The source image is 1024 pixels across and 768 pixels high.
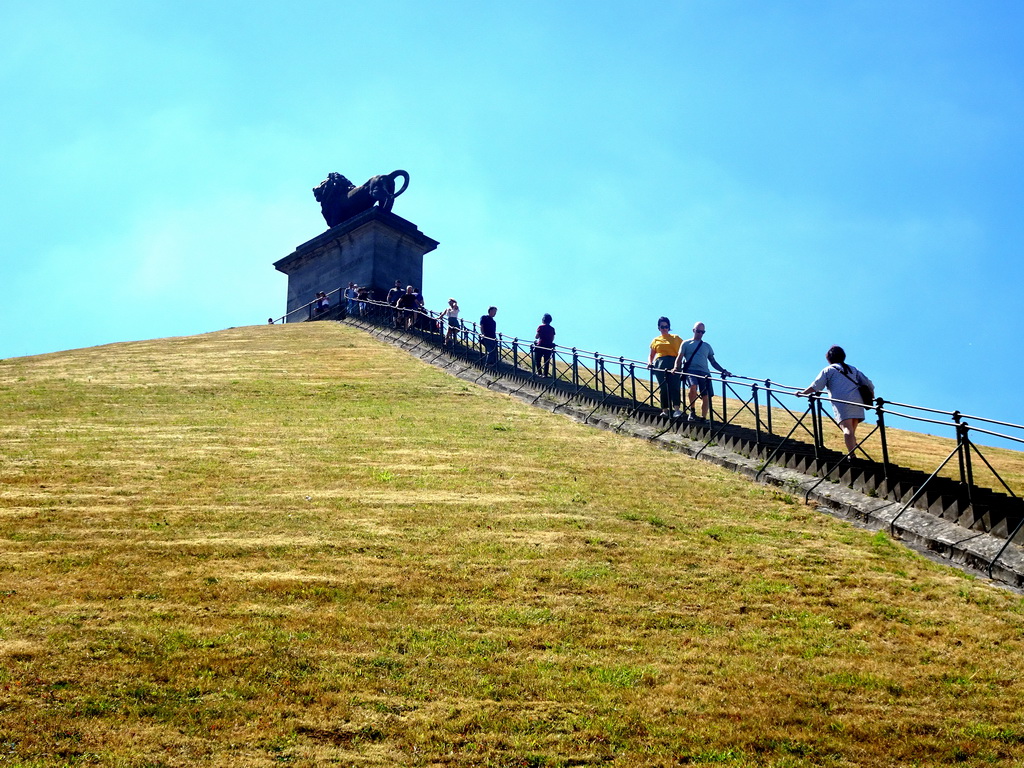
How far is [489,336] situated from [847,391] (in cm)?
1212

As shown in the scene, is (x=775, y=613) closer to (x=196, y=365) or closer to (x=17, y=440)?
(x=17, y=440)

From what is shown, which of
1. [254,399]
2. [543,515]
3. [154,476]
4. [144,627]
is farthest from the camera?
[254,399]

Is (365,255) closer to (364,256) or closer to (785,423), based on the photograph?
(364,256)

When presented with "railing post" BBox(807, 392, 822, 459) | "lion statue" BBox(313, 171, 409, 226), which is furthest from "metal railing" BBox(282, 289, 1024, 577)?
"lion statue" BBox(313, 171, 409, 226)

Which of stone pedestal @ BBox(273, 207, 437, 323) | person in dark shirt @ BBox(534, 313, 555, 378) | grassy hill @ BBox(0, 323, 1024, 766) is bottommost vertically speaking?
grassy hill @ BBox(0, 323, 1024, 766)

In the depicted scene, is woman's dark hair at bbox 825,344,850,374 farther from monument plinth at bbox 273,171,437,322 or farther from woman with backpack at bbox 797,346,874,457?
monument plinth at bbox 273,171,437,322

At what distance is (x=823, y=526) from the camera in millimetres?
10812

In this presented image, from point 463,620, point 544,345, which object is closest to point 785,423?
point 544,345

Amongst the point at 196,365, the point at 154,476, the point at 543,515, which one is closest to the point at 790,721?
the point at 543,515

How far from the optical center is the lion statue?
123 ft

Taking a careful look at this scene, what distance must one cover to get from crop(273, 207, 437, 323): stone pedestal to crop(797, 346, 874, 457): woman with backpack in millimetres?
24753

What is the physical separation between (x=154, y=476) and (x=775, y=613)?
293 inches

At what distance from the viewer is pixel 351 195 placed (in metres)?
38.2

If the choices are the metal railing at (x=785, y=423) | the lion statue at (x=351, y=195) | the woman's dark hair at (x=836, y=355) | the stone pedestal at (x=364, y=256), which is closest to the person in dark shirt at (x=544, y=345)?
the metal railing at (x=785, y=423)
